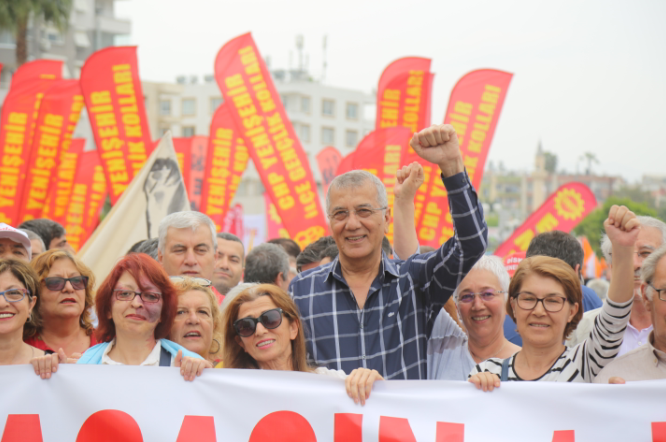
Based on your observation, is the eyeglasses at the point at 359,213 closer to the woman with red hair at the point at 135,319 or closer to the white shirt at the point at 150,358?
the woman with red hair at the point at 135,319

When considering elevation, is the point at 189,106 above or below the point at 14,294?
above

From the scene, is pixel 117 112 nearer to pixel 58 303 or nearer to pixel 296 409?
pixel 58 303

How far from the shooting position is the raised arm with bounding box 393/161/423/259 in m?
3.36

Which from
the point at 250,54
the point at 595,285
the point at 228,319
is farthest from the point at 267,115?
the point at 228,319

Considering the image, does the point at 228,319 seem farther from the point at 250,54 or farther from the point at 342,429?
the point at 250,54

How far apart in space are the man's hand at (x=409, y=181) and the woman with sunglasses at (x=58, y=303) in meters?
1.71

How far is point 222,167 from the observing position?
9.95 meters

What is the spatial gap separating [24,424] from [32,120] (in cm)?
828

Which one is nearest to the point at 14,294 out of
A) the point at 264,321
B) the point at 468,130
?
the point at 264,321

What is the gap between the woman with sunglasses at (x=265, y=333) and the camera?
3059mm

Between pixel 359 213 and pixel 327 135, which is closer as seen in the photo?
pixel 359 213

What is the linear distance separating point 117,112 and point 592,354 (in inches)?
279

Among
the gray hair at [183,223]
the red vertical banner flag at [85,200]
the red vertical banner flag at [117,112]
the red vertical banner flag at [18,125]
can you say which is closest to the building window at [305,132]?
the red vertical banner flag at [85,200]

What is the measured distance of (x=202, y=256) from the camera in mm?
4449
